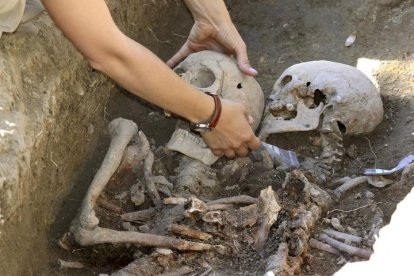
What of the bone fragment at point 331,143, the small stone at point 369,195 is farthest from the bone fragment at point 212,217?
the bone fragment at point 331,143

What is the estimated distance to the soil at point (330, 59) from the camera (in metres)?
2.92

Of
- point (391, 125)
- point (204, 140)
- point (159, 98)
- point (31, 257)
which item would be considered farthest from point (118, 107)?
point (391, 125)

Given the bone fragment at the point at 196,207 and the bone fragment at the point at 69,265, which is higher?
the bone fragment at the point at 196,207

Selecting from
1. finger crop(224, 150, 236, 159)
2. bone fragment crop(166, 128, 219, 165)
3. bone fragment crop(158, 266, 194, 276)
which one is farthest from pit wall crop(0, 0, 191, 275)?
finger crop(224, 150, 236, 159)

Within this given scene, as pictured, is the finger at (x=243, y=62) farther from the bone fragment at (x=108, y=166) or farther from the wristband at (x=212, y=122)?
the bone fragment at (x=108, y=166)

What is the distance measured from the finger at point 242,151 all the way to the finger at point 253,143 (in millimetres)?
21

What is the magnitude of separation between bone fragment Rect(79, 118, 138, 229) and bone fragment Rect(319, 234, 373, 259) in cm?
94

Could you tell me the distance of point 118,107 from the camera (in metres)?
3.74

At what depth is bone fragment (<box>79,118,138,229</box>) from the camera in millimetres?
2711

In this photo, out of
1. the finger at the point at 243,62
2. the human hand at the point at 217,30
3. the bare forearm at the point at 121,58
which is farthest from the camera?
the human hand at the point at 217,30

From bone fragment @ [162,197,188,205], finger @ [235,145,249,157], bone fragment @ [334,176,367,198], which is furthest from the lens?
finger @ [235,145,249,157]

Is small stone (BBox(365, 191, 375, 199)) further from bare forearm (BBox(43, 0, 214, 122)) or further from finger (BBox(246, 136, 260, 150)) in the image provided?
bare forearm (BBox(43, 0, 214, 122))

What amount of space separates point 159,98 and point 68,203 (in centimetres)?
69

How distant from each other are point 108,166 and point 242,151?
67cm
